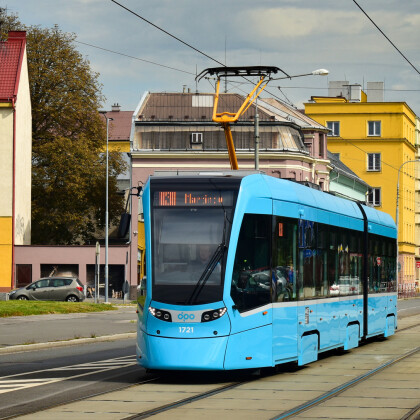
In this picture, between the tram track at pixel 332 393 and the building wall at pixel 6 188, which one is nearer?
the tram track at pixel 332 393

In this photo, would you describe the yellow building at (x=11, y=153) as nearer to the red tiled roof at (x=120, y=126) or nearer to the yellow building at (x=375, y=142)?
the red tiled roof at (x=120, y=126)

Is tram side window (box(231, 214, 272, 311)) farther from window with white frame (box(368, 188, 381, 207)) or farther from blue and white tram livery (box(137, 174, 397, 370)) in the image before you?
window with white frame (box(368, 188, 381, 207))

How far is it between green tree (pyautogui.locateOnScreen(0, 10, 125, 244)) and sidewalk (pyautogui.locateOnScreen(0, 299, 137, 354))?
87.1ft

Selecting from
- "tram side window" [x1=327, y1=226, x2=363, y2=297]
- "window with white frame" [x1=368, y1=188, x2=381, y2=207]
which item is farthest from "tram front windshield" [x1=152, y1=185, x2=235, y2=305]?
"window with white frame" [x1=368, y1=188, x2=381, y2=207]

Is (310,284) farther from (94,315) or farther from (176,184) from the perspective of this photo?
(94,315)

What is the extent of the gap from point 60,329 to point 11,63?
33444 mm

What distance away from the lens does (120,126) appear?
95812 millimetres

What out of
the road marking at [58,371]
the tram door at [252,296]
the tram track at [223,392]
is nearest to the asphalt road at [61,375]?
the road marking at [58,371]

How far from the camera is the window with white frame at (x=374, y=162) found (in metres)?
97.1

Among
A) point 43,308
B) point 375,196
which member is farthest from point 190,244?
point 375,196

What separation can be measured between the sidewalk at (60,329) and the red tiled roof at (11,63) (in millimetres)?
23290

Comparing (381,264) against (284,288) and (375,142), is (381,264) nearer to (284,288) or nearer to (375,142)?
(284,288)

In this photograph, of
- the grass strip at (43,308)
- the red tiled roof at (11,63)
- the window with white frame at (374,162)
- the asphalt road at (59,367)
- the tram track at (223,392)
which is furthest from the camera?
the window with white frame at (374,162)

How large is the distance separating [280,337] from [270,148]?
166 feet
